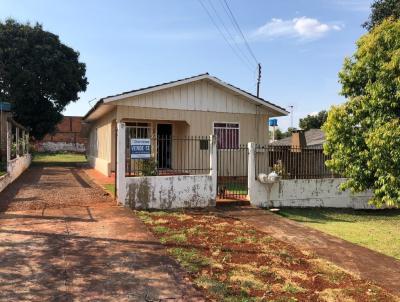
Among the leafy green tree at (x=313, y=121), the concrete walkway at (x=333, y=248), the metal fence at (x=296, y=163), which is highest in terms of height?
the leafy green tree at (x=313, y=121)

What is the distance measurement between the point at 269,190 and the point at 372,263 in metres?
5.51

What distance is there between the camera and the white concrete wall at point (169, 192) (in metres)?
10.1

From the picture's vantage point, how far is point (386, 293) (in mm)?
5117

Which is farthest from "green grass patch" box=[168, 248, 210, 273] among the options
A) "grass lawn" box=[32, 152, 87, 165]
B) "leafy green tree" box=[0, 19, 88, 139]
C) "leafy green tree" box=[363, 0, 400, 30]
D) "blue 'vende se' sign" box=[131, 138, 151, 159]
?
"grass lawn" box=[32, 152, 87, 165]

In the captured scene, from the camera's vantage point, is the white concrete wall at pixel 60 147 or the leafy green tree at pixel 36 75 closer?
the leafy green tree at pixel 36 75

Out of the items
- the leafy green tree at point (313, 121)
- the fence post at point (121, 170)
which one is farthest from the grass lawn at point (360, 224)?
the leafy green tree at point (313, 121)

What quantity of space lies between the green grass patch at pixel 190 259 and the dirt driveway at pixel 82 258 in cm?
17

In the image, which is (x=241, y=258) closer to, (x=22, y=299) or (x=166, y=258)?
(x=166, y=258)

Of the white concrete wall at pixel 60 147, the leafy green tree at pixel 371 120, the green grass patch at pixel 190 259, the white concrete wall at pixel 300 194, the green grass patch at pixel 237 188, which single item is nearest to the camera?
the green grass patch at pixel 190 259

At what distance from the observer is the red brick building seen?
48.8 metres

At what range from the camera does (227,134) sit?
1652 centimetres

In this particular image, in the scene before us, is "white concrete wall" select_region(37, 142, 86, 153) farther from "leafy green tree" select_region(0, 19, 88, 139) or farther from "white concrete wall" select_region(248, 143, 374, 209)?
"white concrete wall" select_region(248, 143, 374, 209)

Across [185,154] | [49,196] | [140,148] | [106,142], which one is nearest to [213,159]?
[140,148]

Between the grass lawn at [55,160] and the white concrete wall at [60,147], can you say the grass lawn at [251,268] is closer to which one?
the grass lawn at [55,160]
